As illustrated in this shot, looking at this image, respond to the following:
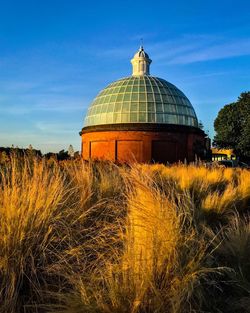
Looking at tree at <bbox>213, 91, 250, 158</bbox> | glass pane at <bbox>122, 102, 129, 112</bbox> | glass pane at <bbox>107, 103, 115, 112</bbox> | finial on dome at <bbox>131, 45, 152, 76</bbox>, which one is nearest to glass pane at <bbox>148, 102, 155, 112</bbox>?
glass pane at <bbox>122, 102, 129, 112</bbox>

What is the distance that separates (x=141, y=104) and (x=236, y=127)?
11.7 metres

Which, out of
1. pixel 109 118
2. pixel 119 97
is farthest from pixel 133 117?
pixel 119 97

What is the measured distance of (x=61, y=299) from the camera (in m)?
3.47

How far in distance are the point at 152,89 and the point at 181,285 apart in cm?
3683

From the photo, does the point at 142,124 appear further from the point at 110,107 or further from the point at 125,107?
→ the point at 110,107

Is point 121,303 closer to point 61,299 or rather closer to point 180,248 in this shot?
point 61,299

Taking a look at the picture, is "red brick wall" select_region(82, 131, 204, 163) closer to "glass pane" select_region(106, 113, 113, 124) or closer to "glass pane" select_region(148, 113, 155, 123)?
"glass pane" select_region(106, 113, 113, 124)

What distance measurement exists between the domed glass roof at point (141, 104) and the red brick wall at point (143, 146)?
147 centimetres

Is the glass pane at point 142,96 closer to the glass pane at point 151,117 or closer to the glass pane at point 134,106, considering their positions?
the glass pane at point 134,106

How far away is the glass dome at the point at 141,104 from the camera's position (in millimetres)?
37656

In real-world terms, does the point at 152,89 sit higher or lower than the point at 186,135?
higher

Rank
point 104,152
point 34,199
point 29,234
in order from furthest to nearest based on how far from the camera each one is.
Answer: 1. point 104,152
2. point 34,199
3. point 29,234

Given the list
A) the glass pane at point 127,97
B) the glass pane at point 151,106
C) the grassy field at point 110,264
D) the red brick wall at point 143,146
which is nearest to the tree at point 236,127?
the red brick wall at point 143,146

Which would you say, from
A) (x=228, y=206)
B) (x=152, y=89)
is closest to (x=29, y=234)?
(x=228, y=206)
